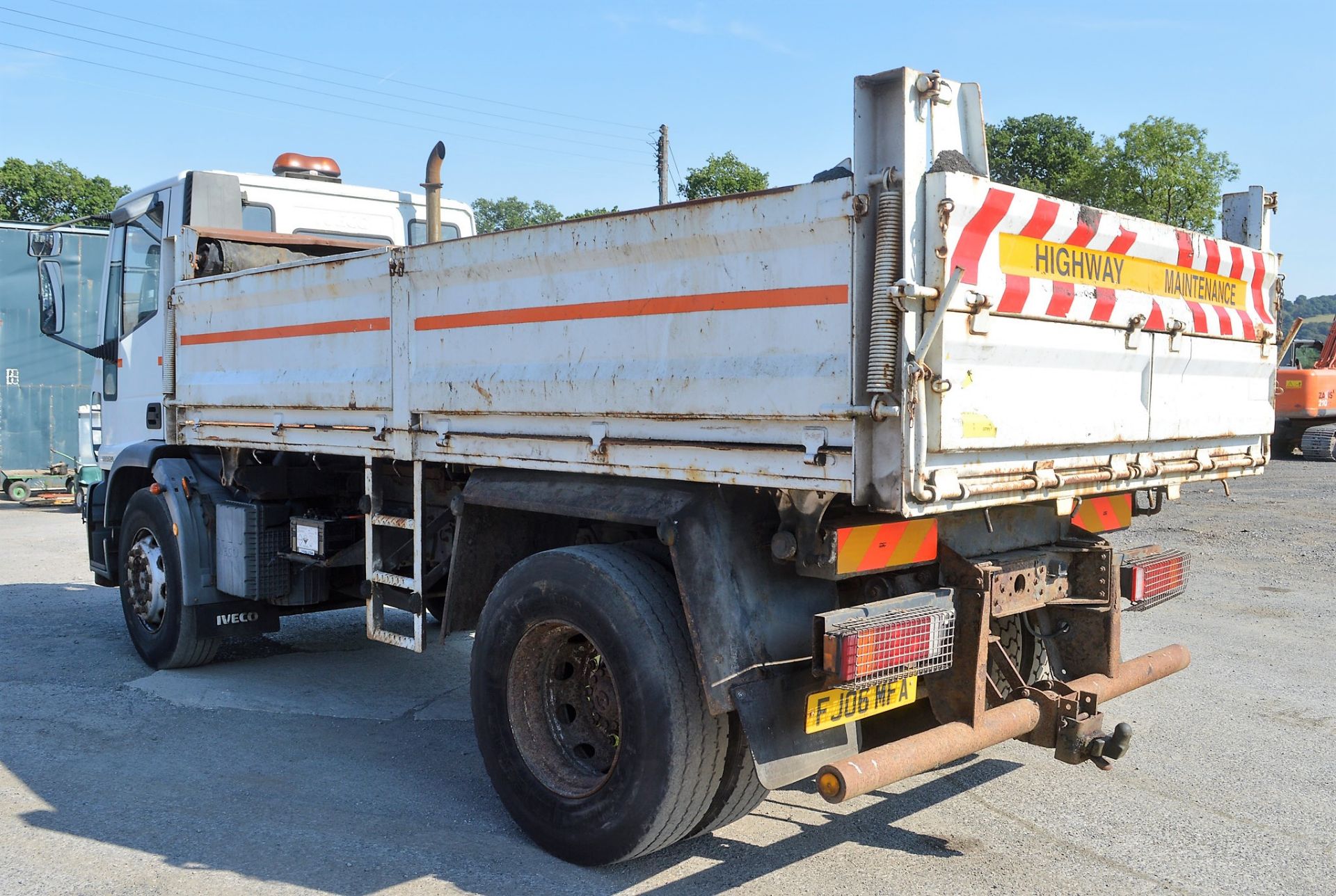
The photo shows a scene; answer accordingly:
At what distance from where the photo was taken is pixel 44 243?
676 cm

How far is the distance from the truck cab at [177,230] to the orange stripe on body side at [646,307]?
2.41 m

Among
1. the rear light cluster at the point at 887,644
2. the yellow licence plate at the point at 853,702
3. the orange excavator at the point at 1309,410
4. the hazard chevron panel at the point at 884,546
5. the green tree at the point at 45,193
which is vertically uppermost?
the green tree at the point at 45,193

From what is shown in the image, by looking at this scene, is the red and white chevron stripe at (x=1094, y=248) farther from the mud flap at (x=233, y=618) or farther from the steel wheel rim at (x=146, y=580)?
the steel wheel rim at (x=146, y=580)

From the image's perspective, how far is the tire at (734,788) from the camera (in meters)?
3.79

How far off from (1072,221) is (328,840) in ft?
11.5

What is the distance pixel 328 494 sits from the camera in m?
6.29

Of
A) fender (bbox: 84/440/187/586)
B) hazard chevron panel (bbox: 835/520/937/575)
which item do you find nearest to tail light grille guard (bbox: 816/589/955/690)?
hazard chevron panel (bbox: 835/520/937/575)

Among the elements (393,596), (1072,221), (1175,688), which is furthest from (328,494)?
(1175,688)

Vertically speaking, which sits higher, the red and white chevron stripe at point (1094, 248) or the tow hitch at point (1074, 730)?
the red and white chevron stripe at point (1094, 248)

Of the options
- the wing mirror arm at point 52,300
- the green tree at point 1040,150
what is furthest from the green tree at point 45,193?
the wing mirror arm at point 52,300

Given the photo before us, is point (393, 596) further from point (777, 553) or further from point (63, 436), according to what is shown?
point (63, 436)

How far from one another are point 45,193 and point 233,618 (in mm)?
44257

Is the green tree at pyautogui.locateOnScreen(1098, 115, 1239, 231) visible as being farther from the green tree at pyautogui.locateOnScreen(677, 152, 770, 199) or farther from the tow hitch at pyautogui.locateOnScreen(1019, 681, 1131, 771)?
the tow hitch at pyautogui.locateOnScreen(1019, 681, 1131, 771)

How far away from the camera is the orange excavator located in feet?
69.1
